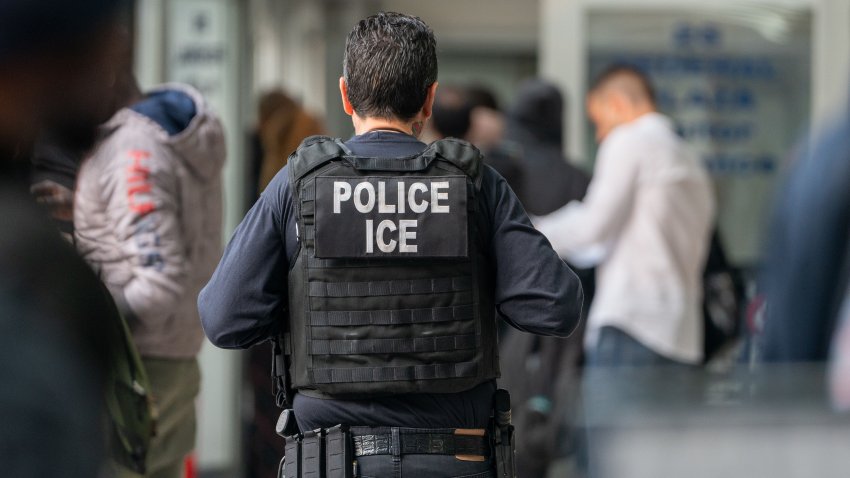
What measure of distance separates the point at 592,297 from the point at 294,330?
3.50m

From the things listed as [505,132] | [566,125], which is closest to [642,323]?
[505,132]

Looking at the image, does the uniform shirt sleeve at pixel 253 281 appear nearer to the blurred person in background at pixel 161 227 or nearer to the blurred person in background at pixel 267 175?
the blurred person in background at pixel 161 227

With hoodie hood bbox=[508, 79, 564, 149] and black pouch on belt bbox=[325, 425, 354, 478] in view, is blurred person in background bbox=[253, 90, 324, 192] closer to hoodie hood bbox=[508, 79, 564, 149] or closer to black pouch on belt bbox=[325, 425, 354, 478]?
hoodie hood bbox=[508, 79, 564, 149]

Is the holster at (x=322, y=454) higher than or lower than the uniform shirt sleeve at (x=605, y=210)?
lower

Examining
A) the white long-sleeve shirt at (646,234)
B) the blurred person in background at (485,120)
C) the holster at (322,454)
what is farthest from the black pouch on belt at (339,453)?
the blurred person in background at (485,120)

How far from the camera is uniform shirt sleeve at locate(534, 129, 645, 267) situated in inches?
220

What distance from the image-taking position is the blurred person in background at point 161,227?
3689mm

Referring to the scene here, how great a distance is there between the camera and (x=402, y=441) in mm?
2732

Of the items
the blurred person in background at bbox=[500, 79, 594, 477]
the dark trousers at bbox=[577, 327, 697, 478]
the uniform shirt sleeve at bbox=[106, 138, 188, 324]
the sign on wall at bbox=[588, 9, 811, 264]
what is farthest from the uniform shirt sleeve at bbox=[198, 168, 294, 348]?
the sign on wall at bbox=[588, 9, 811, 264]

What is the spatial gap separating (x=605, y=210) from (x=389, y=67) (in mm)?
2905

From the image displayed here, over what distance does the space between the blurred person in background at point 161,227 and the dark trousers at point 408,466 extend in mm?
1177

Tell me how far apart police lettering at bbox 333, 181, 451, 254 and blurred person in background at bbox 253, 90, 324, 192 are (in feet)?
12.6

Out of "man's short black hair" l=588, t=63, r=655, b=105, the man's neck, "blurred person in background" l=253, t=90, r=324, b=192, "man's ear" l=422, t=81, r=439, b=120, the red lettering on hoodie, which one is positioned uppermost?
"man's short black hair" l=588, t=63, r=655, b=105

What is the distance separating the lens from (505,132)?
6.27m
